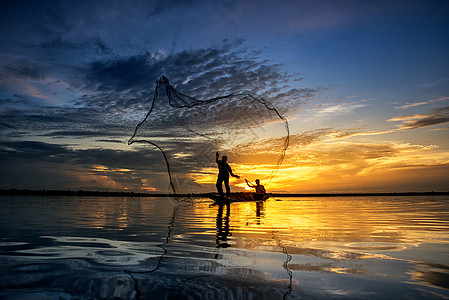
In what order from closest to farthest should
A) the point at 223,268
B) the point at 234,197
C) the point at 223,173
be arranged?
1. the point at 223,268
2. the point at 223,173
3. the point at 234,197

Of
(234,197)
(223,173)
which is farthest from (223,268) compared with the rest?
(234,197)

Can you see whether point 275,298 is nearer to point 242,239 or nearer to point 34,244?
point 242,239

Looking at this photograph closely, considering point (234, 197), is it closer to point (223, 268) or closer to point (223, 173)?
point (223, 173)

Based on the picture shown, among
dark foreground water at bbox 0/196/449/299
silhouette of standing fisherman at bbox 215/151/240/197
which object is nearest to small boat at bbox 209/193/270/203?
silhouette of standing fisherman at bbox 215/151/240/197

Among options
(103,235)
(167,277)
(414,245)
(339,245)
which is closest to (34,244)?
(103,235)

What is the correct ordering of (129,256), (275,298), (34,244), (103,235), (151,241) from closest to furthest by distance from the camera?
(275,298) < (129,256) < (34,244) < (151,241) < (103,235)

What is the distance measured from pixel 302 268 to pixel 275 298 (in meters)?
1.37

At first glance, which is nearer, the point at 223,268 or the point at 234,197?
the point at 223,268

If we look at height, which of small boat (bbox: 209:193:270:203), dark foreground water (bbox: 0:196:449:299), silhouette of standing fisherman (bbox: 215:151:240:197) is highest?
silhouette of standing fisherman (bbox: 215:151:240:197)

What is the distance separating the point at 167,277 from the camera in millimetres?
3701

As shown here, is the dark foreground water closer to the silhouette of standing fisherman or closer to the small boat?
the silhouette of standing fisherman

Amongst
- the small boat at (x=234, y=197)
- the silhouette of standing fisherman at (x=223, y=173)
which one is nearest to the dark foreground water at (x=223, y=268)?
the silhouette of standing fisherman at (x=223, y=173)

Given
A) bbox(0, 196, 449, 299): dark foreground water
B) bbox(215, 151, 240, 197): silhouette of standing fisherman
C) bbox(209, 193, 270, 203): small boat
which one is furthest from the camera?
bbox(209, 193, 270, 203): small boat

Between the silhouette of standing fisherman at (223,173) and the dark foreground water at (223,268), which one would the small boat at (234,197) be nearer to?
the silhouette of standing fisherman at (223,173)
